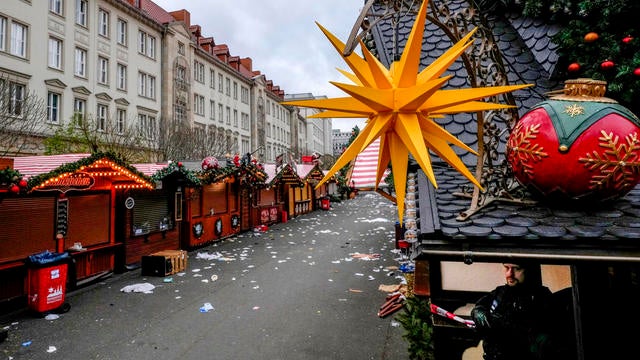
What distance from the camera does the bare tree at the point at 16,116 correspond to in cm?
1666

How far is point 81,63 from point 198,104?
47.0 ft

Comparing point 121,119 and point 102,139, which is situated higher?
point 121,119

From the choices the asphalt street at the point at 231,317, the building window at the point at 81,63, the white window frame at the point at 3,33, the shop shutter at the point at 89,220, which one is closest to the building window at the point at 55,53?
the building window at the point at 81,63

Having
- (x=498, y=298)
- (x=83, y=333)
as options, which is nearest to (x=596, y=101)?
(x=498, y=298)

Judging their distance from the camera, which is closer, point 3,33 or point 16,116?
point 16,116

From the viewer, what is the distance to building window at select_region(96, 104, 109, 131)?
89.4 feet

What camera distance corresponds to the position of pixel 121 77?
2984cm

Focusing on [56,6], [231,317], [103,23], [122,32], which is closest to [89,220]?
[231,317]

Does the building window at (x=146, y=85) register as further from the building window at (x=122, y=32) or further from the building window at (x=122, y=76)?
the building window at (x=122, y=32)

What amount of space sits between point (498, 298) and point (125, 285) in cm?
1072

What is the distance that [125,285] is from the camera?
1066 centimetres

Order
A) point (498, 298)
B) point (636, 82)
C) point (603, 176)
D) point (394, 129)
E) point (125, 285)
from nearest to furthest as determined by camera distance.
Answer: point (394, 129) → point (603, 176) → point (498, 298) → point (636, 82) → point (125, 285)

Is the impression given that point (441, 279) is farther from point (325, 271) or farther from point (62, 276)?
point (62, 276)

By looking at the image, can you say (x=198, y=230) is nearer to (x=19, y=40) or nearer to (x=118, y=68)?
(x=19, y=40)
